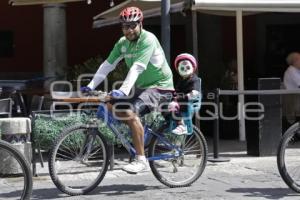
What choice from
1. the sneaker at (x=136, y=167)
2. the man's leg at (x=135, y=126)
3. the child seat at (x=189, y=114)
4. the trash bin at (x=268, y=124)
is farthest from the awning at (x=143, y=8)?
the sneaker at (x=136, y=167)

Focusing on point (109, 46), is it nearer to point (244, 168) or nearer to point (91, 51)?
point (91, 51)

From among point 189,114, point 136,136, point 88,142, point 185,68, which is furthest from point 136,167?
point 185,68

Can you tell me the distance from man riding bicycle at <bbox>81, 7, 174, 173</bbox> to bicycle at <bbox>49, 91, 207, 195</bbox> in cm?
17

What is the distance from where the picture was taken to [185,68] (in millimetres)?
7332

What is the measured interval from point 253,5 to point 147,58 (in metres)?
2.84

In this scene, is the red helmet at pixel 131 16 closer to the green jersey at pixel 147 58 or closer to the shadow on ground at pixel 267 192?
the green jersey at pixel 147 58

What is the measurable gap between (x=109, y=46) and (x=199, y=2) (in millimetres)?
6619

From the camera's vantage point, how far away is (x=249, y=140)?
9.24 meters

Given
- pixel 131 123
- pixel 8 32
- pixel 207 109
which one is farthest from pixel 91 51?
pixel 131 123

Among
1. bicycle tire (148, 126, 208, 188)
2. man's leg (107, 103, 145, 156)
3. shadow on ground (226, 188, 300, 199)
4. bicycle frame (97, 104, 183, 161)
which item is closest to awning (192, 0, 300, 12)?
bicycle tire (148, 126, 208, 188)

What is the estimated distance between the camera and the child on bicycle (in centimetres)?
707

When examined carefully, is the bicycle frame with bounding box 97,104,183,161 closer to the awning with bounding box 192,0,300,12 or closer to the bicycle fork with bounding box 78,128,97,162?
the bicycle fork with bounding box 78,128,97,162

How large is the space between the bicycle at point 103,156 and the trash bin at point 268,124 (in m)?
1.97

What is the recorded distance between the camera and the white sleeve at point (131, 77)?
21.3ft
